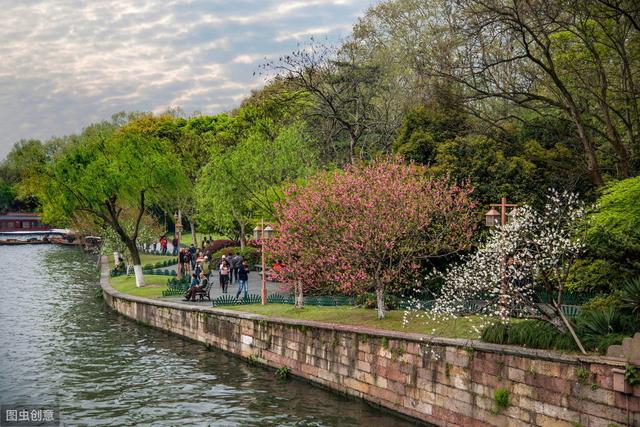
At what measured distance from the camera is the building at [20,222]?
13912cm

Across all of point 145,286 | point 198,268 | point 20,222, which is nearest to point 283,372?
point 198,268

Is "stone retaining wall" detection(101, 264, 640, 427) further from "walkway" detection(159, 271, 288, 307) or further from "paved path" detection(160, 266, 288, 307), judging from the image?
"paved path" detection(160, 266, 288, 307)

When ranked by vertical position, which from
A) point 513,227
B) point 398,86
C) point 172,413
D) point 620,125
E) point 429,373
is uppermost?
point 398,86

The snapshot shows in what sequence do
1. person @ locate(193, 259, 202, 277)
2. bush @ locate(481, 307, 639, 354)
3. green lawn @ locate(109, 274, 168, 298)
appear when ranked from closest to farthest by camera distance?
bush @ locate(481, 307, 639, 354)
person @ locate(193, 259, 202, 277)
green lawn @ locate(109, 274, 168, 298)

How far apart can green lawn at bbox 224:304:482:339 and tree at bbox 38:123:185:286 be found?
1365cm

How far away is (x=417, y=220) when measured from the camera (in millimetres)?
22812

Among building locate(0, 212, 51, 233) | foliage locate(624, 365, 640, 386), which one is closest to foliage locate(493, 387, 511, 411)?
foliage locate(624, 365, 640, 386)

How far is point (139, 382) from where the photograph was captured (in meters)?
22.5

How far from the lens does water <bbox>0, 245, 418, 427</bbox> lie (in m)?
18.7

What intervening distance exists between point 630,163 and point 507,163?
16.2 ft

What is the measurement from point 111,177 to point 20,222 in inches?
Result: 4578

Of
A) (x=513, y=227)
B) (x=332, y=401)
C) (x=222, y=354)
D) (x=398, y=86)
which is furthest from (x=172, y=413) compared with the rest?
(x=398, y=86)

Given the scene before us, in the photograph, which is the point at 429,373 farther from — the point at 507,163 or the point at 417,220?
the point at 507,163

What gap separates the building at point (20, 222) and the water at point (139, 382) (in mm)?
114334
